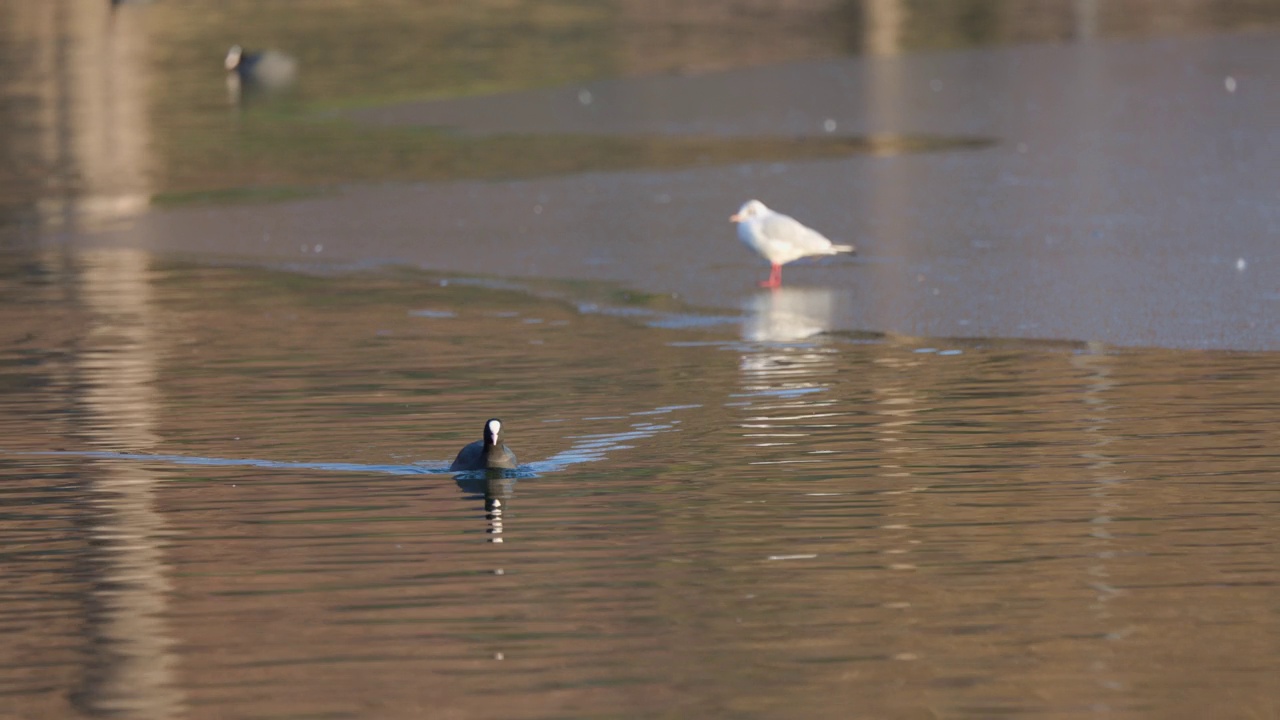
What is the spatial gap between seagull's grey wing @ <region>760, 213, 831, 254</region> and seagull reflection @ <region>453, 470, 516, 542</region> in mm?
5061

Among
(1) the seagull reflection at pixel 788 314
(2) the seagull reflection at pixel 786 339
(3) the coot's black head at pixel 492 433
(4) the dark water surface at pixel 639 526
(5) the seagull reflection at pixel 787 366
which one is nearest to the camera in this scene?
(4) the dark water surface at pixel 639 526

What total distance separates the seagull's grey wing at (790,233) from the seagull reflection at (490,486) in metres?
5.06

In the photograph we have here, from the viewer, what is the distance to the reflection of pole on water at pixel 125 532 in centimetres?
585

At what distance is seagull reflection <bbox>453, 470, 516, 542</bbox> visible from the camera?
25.3 feet

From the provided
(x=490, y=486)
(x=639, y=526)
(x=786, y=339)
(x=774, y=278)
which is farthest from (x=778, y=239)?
(x=639, y=526)

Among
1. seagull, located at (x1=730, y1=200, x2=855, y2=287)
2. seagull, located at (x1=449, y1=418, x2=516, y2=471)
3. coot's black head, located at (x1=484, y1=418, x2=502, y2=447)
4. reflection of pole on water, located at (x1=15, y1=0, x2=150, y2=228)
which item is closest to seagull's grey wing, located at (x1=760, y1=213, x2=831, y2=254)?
seagull, located at (x1=730, y1=200, x2=855, y2=287)

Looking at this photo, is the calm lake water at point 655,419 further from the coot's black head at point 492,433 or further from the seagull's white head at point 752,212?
the seagull's white head at point 752,212

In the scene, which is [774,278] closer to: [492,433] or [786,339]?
[786,339]

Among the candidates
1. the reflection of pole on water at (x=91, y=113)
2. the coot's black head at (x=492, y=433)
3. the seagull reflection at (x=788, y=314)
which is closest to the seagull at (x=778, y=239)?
the seagull reflection at (x=788, y=314)

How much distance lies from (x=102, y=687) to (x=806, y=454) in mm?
3235

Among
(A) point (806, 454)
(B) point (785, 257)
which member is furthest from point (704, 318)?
(A) point (806, 454)

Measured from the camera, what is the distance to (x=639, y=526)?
23.8 ft

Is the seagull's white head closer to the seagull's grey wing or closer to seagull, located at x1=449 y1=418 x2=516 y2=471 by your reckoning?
the seagull's grey wing

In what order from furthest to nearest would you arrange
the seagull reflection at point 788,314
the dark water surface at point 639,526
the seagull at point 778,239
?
the seagull at point 778,239 → the seagull reflection at point 788,314 → the dark water surface at point 639,526
